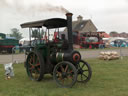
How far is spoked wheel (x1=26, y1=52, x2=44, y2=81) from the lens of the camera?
238 inches

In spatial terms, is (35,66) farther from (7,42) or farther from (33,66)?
(7,42)

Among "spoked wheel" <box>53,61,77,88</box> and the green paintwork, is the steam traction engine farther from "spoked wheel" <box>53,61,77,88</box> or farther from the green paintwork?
the green paintwork

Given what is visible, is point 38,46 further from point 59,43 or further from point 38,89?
point 38,89

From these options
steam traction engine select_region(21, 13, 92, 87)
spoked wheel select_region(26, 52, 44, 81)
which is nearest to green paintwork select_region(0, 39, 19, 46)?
steam traction engine select_region(21, 13, 92, 87)

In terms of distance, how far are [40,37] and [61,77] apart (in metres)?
1.91

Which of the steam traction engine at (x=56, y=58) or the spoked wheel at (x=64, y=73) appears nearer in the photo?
the spoked wheel at (x=64, y=73)

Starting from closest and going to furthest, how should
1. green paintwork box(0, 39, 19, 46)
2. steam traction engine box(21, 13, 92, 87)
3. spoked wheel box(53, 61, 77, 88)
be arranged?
spoked wheel box(53, 61, 77, 88), steam traction engine box(21, 13, 92, 87), green paintwork box(0, 39, 19, 46)

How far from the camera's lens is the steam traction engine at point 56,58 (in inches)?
218

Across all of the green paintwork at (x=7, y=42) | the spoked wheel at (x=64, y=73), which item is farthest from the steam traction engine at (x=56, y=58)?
the green paintwork at (x=7, y=42)

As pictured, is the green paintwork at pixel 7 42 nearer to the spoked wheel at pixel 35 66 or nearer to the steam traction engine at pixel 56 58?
the steam traction engine at pixel 56 58

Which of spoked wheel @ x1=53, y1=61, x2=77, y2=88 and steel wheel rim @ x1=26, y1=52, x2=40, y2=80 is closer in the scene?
spoked wheel @ x1=53, y1=61, x2=77, y2=88

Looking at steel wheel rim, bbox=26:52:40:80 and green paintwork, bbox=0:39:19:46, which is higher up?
green paintwork, bbox=0:39:19:46

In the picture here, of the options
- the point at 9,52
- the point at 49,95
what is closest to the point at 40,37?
the point at 49,95

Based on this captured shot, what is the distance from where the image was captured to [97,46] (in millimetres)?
29188
